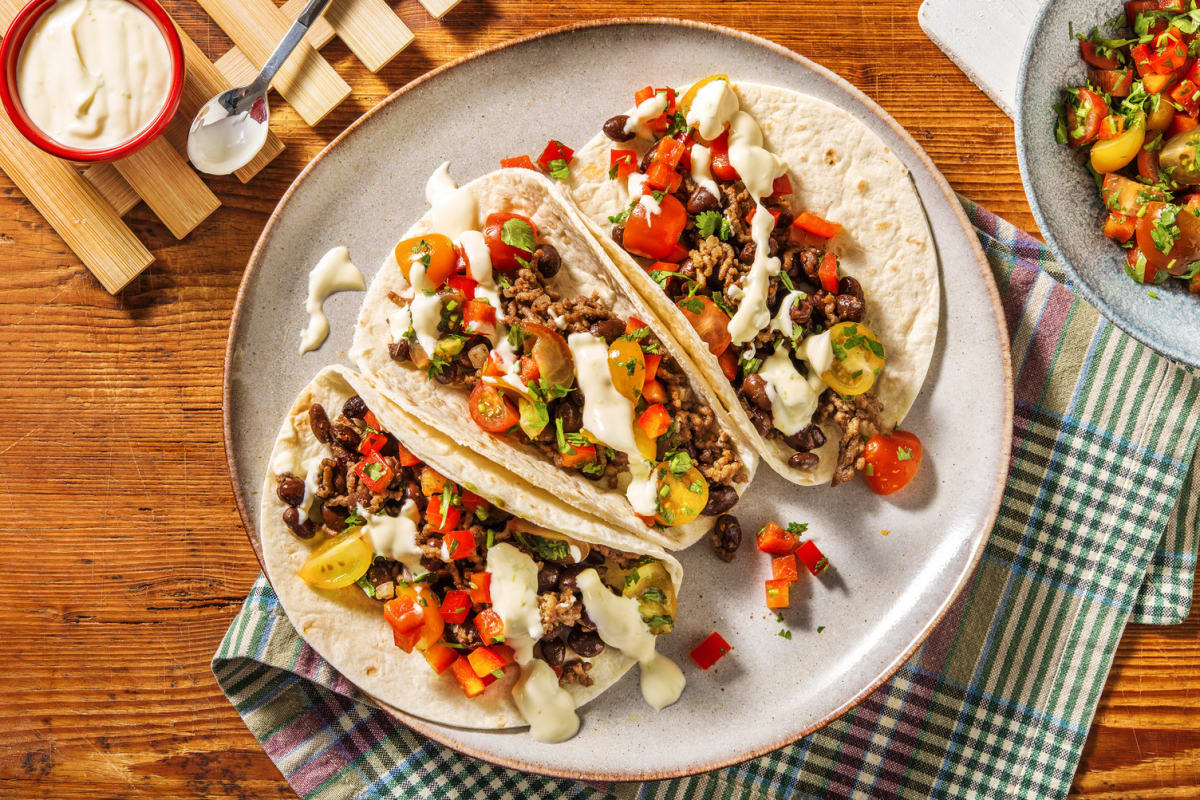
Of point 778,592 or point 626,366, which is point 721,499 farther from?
point 626,366

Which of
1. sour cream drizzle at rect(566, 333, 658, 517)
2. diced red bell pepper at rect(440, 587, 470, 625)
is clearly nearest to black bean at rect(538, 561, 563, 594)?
diced red bell pepper at rect(440, 587, 470, 625)

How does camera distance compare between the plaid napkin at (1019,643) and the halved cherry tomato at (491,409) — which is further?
the plaid napkin at (1019,643)

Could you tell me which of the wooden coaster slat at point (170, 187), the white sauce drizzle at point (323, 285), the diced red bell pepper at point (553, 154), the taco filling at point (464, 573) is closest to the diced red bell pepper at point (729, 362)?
the taco filling at point (464, 573)

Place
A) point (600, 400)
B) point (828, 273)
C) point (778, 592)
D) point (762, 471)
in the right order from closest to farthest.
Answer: point (600, 400) → point (828, 273) → point (778, 592) → point (762, 471)

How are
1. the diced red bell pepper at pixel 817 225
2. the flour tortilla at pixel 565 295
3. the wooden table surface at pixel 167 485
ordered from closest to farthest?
1. the flour tortilla at pixel 565 295
2. the diced red bell pepper at pixel 817 225
3. the wooden table surface at pixel 167 485

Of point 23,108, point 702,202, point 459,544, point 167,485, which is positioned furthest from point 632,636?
point 23,108

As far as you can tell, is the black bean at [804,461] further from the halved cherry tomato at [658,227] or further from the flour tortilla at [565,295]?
the halved cherry tomato at [658,227]
